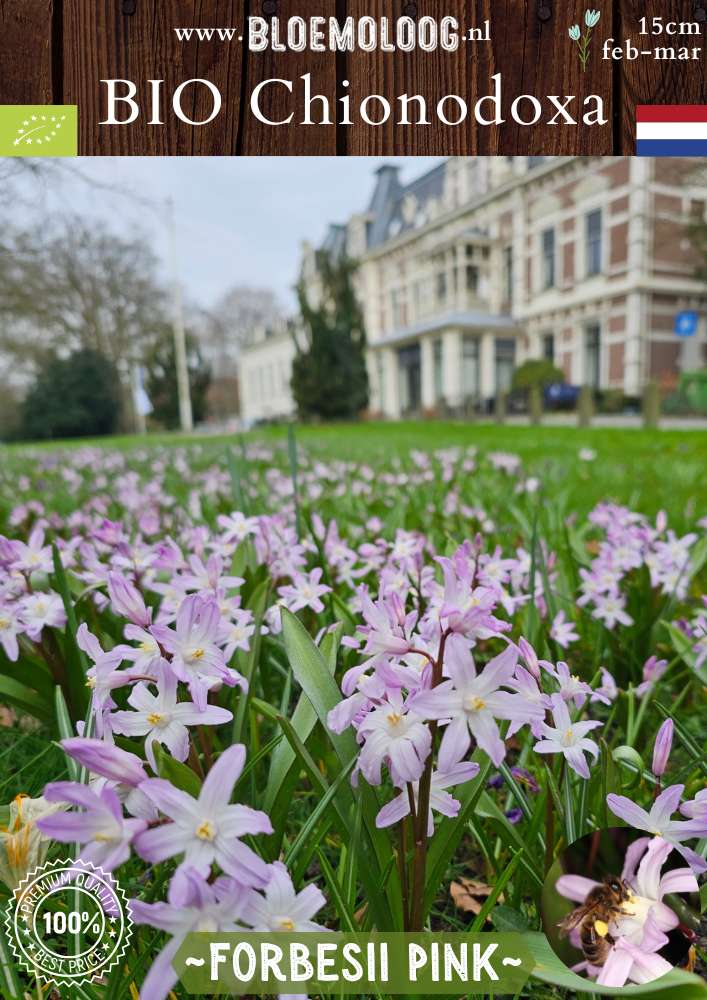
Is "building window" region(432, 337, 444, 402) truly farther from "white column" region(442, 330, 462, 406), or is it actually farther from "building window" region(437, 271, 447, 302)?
"building window" region(437, 271, 447, 302)

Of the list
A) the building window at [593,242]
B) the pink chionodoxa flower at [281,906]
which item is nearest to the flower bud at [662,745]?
the pink chionodoxa flower at [281,906]

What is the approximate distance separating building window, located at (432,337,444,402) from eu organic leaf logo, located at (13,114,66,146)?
100 centimetres

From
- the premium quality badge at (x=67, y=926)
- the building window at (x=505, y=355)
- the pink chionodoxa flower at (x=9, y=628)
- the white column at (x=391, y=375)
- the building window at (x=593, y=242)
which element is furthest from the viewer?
the white column at (x=391, y=375)

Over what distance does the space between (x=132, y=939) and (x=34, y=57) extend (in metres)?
0.97

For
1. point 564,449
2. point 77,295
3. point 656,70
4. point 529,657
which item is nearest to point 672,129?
point 656,70

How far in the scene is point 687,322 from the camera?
4.54ft

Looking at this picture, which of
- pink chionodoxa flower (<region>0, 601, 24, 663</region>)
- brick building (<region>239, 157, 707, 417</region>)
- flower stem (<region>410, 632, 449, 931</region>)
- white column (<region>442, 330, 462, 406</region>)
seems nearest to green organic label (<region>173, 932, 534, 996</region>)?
flower stem (<region>410, 632, 449, 931</region>)

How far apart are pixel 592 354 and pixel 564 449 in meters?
1.43

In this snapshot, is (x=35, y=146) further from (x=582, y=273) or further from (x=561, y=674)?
(x=582, y=273)

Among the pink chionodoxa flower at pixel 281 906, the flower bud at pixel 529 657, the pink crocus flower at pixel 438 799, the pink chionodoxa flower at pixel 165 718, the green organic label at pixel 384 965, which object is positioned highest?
the flower bud at pixel 529 657

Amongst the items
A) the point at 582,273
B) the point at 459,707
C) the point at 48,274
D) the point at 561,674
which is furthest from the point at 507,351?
the point at 459,707

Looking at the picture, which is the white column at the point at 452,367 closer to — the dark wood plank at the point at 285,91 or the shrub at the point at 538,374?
the shrub at the point at 538,374

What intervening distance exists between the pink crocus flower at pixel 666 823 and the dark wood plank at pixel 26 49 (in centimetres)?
96

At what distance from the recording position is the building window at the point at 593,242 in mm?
1295
